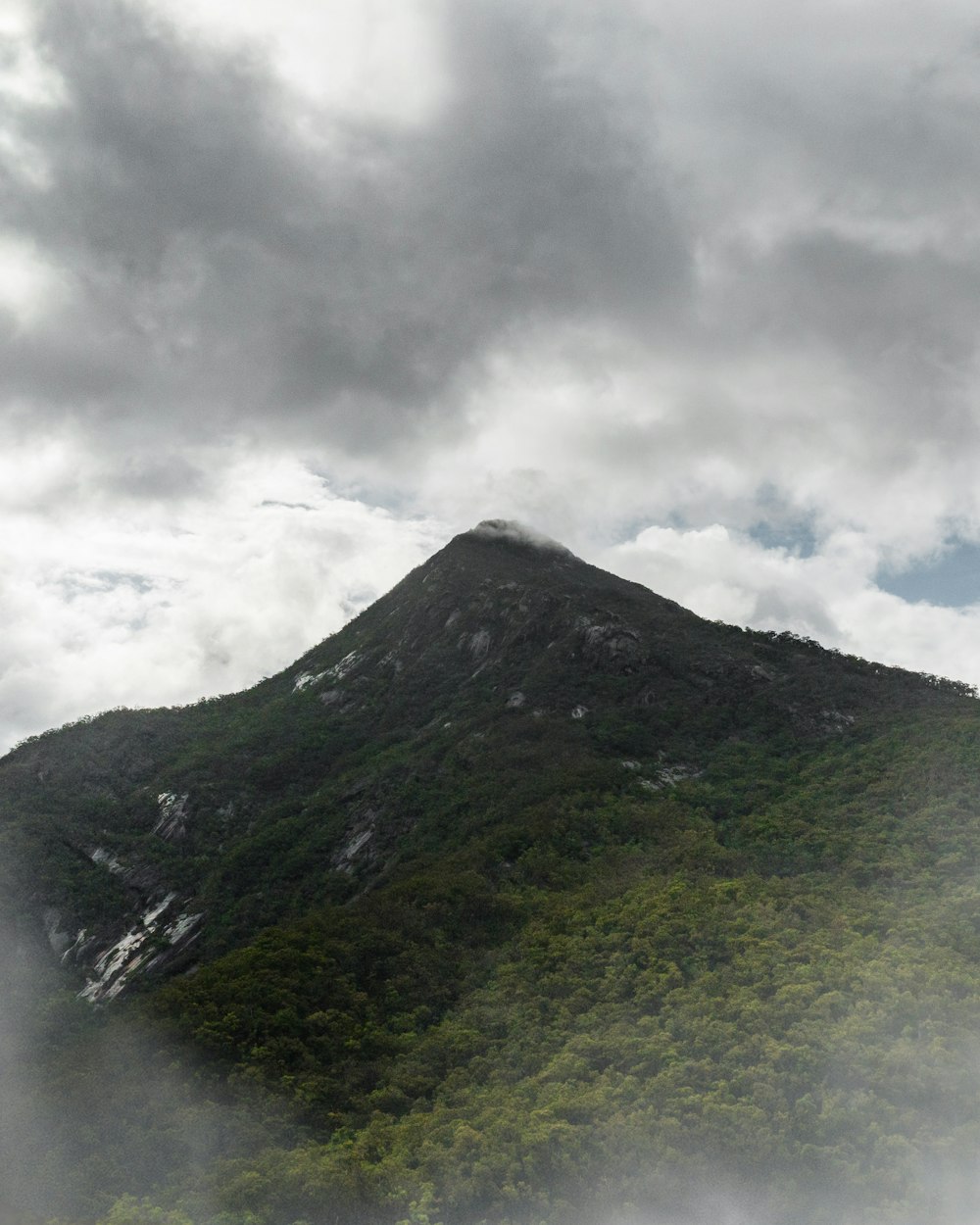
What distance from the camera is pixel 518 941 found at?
150ft

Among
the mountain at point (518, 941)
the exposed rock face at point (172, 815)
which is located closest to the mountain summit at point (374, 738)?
the exposed rock face at point (172, 815)

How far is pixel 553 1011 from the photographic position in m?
38.1

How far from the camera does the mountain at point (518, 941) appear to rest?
2678 centimetres

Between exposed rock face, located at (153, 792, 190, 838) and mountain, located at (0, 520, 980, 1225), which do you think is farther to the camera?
exposed rock face, located at (153, 792, 190, 838)

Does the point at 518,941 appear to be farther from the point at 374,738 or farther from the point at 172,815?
the point at 172,815

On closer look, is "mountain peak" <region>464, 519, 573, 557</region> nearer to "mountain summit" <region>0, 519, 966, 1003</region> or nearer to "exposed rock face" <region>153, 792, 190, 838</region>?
"mountain summit" <region>0, 519, 966, 1003</region>

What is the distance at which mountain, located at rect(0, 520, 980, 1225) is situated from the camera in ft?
87.9

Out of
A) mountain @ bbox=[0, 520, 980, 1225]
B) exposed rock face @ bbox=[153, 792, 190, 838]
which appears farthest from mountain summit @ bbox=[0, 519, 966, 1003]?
mountain @ bbox=[0, 520, 980, 1225]

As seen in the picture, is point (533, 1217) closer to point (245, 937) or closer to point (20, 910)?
point (245, 937)

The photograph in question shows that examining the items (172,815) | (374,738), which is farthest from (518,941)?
(172,815)

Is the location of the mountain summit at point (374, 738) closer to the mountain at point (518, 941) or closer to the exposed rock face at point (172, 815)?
the exposed rock face at point (172, 815)

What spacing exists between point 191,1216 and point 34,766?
76598 millimetres

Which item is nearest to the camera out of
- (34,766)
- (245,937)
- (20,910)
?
(245,937)

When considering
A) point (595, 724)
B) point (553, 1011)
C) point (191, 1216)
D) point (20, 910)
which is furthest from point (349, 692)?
point (191, 1216)
